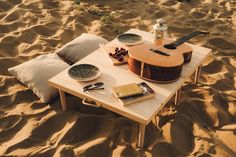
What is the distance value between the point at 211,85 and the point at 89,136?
150cm

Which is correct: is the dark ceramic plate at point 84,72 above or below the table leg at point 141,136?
above

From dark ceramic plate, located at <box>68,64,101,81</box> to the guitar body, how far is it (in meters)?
0.33

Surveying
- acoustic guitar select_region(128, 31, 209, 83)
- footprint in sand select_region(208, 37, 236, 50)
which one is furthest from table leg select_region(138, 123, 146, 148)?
footprint in sand select_region(208, 37, 236, 50)

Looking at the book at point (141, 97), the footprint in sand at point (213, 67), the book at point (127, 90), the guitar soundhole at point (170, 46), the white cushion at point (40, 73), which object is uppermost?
the guitar soundhole at point (170, 46)

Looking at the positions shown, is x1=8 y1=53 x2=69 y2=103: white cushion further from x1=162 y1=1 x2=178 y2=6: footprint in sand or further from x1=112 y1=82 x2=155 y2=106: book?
x1=162 y1=1 x2=178 y2=6: footprint in sand

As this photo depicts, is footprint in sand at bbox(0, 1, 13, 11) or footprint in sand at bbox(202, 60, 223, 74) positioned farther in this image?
footprint in sand at bbox(0, 1, 13, 11)

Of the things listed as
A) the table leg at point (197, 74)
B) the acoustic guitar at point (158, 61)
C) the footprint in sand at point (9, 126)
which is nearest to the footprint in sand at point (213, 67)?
the table leg at point (197, 74)

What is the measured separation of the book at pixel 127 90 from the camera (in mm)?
2512

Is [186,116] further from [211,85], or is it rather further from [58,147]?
[58,147]

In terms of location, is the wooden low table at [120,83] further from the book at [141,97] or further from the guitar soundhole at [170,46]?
the guitar soundhole at [170,46]

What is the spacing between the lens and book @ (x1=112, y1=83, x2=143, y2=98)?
2.51 metres

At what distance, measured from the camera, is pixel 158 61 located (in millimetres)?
2764

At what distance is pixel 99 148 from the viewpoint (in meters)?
2.61

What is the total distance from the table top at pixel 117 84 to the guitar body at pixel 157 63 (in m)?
0.05
